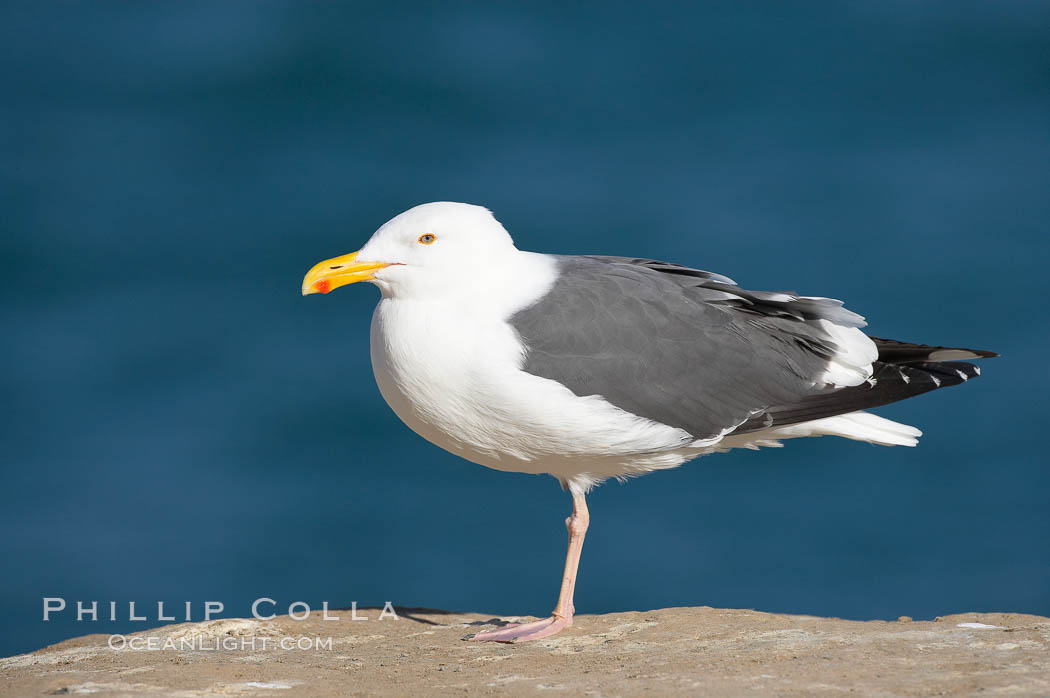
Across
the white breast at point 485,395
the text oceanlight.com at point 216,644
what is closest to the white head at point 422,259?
the white breast at point 485,395

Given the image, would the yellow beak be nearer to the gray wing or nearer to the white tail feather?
the gray wing

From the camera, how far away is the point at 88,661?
4891 millimetres

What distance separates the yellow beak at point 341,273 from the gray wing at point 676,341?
2.41 feet

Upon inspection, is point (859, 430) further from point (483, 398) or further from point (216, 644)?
point (216, 644)

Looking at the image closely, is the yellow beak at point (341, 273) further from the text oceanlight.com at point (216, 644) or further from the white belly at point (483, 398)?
the text oceanlight.com at point (216, 644)

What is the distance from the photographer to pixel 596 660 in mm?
4754

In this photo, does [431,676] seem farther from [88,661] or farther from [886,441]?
[886,441]

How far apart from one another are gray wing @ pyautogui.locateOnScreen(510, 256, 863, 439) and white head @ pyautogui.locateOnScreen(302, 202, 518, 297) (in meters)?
0.35

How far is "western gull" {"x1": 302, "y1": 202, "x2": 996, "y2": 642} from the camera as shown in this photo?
528cm

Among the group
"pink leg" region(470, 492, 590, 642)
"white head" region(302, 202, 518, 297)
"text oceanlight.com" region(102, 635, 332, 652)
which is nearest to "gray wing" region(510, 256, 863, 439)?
"white head" region(302, 202, 518, 297)

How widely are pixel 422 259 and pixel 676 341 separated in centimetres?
131

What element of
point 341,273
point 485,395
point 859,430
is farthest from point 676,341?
point 341,273

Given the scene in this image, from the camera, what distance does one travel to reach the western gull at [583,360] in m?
5.28

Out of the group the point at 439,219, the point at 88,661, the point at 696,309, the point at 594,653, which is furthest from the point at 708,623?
the point at 88,661
